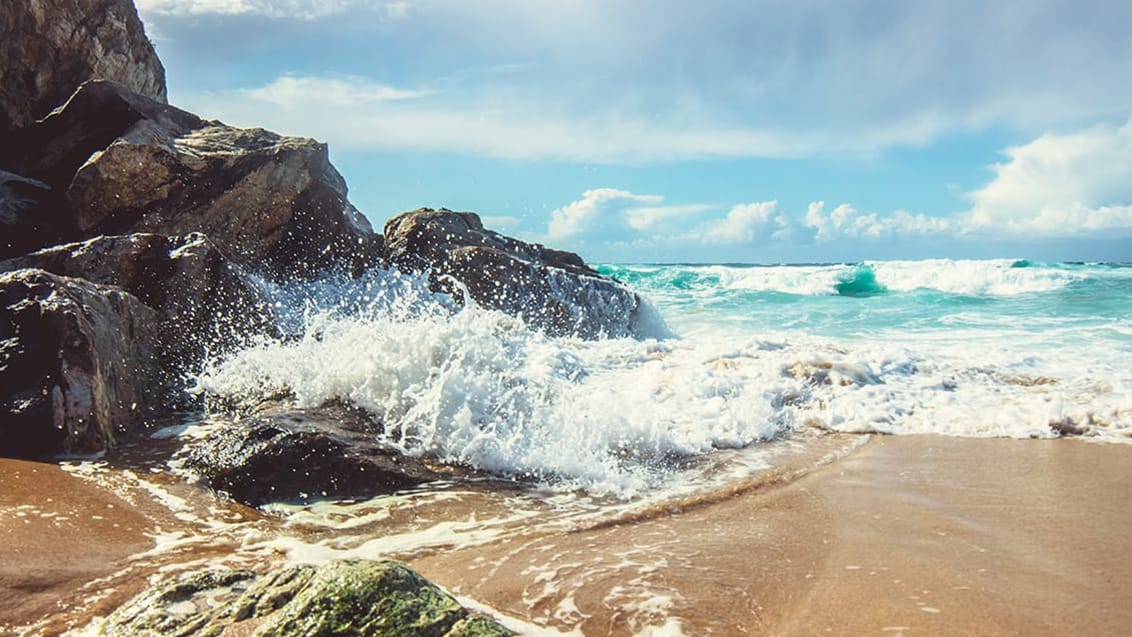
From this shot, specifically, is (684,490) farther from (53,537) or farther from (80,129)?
(80,129)

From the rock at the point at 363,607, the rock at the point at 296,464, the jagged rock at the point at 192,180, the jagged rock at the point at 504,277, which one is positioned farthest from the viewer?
the jagged rock at the point at 504,277

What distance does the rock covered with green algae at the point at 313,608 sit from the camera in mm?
1912

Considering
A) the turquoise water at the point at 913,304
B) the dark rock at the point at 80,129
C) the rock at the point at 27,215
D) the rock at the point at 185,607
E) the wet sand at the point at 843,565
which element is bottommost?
the wet sand at the point at 843,565

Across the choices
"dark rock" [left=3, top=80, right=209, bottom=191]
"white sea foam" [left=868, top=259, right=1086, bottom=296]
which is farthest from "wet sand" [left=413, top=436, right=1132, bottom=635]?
"white sea foam" [left=868, top=259, right=1086, bottom=296]

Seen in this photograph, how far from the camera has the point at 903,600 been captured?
8.28 feet

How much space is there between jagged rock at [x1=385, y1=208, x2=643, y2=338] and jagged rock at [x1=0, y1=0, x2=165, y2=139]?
5.25 meters

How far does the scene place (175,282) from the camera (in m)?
6.33

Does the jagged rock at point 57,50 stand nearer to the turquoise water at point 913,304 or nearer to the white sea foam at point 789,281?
the turquoise water at point 913,304

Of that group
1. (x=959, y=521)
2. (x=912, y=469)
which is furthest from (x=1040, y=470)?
(x=959, y=521)

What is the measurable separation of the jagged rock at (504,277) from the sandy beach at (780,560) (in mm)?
7340

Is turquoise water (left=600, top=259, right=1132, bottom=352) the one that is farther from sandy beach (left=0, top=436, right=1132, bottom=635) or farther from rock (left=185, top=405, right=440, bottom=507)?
rock (left=185, top=405, right=440, bottom=507)

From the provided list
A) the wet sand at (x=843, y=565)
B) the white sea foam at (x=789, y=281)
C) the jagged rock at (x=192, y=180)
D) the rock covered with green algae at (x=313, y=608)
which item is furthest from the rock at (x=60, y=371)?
the white sea foam at (x=789, y=281)

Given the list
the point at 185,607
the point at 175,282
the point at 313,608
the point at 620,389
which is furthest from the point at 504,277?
the point at 313,608

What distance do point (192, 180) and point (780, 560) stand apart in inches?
335
